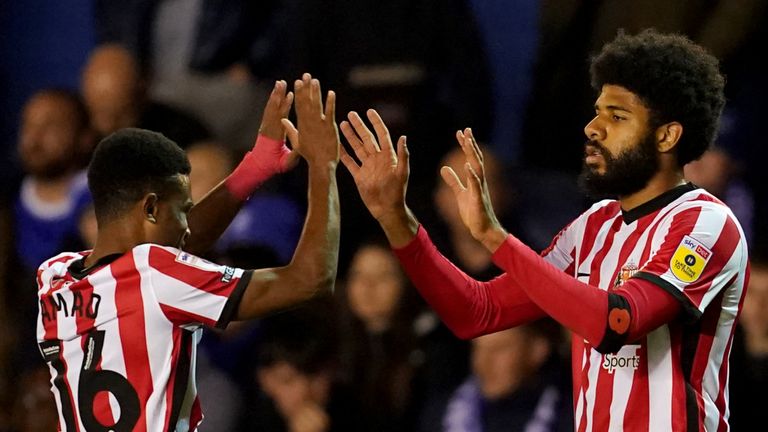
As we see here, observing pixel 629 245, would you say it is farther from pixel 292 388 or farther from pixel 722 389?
pixel 292 388

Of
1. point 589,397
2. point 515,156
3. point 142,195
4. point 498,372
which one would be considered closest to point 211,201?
point 142,195

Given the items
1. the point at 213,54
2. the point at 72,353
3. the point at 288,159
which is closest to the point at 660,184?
the point at 288,159

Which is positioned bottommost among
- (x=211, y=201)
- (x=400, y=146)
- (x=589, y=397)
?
(x=589, y=397)

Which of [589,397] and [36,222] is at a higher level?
[589,397]

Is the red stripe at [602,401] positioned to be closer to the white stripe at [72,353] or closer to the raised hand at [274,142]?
the raised hand at [274,142]

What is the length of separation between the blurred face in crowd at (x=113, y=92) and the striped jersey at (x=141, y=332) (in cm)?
297

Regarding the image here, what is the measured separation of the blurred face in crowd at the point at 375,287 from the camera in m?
4.99

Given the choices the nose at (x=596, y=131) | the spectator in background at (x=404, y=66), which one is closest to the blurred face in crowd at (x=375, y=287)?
the spectator in background at (x=404, y=66)

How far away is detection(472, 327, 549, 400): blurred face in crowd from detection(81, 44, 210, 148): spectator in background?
175 centimetres

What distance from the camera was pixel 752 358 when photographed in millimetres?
4508

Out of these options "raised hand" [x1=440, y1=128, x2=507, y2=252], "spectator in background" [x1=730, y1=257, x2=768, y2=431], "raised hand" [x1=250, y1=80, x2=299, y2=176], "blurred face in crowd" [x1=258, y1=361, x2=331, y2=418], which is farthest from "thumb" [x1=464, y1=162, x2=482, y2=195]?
"blurred face in crowd" [x1=258, y1=361, x2=331, y2=418]

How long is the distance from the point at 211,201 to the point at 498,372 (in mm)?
1769

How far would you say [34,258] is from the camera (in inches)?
224

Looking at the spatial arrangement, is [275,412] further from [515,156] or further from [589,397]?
[589,397]
